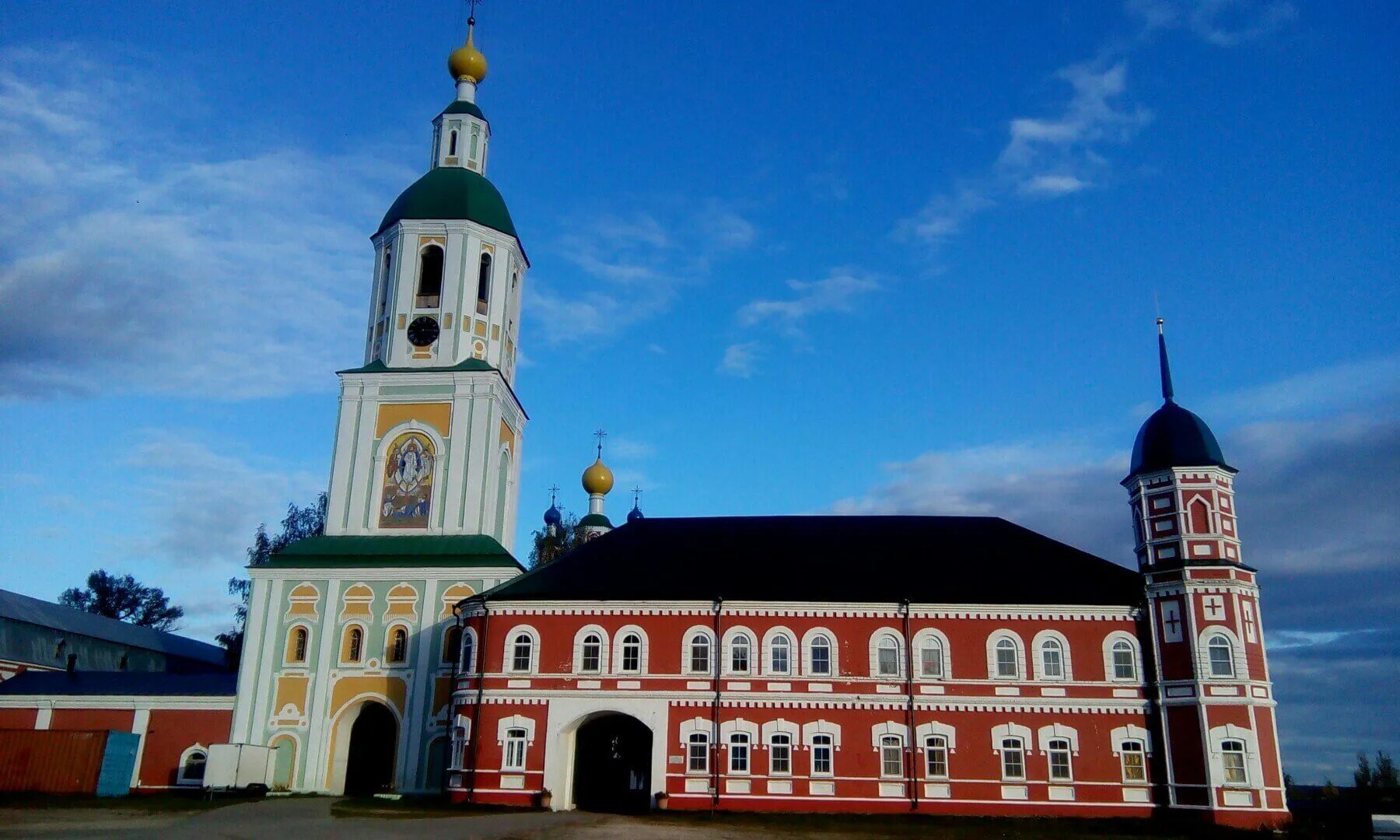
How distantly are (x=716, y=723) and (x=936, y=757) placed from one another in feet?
20.9

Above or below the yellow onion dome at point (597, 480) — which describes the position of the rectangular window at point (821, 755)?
below

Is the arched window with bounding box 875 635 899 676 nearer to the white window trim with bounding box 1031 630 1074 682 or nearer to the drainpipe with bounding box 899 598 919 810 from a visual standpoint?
the drainpipe with bounding box 899 598 919 810

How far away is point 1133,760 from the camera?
30.0 meters

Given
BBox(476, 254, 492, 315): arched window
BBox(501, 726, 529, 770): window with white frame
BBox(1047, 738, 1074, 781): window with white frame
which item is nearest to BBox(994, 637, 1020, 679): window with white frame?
BBox(1047, 738, 1074, 781): window with white frame

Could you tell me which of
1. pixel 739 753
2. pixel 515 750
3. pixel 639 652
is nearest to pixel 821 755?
pixel 739 753

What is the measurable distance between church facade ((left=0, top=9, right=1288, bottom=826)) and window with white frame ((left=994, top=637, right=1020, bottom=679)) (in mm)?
88

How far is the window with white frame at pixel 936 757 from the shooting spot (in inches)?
1192

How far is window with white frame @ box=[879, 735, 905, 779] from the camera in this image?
30297 mm

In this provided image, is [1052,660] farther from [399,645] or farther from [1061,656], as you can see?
[399,645]

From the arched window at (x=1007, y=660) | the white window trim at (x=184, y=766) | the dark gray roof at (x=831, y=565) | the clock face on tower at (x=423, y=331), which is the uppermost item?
the clock face on tower at (x=423, y=331)

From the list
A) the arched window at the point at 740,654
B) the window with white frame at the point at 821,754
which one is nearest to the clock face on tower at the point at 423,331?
the arched window at the point at 740,654

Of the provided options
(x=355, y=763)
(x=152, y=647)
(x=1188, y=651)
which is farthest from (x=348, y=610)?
(x=152, y=647)

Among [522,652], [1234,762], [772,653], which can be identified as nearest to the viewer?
[1234,762]

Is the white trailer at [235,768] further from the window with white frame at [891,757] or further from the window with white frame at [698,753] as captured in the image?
the window with white frame at [891,757]
